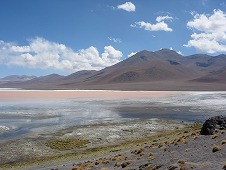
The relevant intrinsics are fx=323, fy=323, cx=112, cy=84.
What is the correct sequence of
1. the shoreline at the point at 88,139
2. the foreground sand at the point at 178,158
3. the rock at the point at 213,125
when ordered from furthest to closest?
the shoreline at the point at 88,139 → the rock at the point at 213,125 → the foreground sand at the point at 178,158

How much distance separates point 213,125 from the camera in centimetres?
2691

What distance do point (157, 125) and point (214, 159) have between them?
2746 cm

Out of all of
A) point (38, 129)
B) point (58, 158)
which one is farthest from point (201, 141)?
point (38, 129)

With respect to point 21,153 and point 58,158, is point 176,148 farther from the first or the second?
point 21,153

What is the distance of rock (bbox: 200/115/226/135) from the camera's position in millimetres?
26438

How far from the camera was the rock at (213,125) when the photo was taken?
86.7ft

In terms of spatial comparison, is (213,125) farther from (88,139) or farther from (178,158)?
(88,139)

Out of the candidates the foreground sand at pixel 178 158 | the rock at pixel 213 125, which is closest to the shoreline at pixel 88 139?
the foreground sand at pixel 178 158

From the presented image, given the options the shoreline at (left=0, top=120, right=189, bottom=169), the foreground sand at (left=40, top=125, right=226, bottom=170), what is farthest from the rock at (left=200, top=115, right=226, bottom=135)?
the shoreline at (left=0, top=120, right=189, bottom=169)

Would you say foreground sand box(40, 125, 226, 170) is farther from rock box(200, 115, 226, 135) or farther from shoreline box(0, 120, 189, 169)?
shoreline box(0, 120, 189, 169)

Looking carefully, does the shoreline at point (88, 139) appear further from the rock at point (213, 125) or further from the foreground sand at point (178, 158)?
the rock at point (213, 125)

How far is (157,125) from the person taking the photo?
45125 millimetres

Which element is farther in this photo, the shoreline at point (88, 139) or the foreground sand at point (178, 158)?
the shoreline at point (88, 139)

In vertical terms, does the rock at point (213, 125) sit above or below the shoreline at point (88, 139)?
above
